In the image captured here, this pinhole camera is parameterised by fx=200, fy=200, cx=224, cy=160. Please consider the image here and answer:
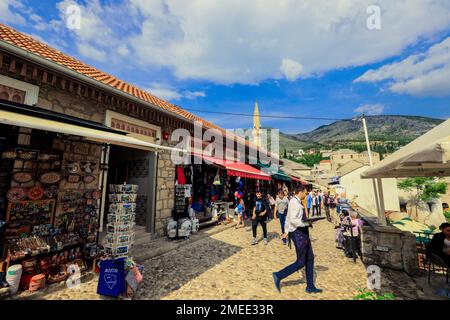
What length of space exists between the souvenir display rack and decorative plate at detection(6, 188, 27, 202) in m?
1.57

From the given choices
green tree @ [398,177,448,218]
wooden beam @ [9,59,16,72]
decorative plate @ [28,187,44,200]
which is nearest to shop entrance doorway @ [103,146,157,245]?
decorative plate @ [28,187,44,200]

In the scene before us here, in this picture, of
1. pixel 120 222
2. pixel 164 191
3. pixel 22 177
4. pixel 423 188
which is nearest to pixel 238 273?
pixel 120 222

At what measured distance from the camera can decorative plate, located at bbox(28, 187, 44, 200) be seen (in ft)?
13.8

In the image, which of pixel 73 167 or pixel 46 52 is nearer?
pixel 73 167

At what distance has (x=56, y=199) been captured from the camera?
4.64 metres

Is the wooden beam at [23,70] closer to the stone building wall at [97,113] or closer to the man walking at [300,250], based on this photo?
the stone building wall at [97,113]

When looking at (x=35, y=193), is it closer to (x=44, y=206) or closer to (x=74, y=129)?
(x=44, y=206)

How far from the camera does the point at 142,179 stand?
7484mm

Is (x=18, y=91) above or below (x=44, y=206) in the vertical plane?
above

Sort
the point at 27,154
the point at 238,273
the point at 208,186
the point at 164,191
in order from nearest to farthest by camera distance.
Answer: the point at 27,154, the point at 238,273, the point at 164,191, the point at 208,186

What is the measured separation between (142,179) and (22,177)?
3538mm

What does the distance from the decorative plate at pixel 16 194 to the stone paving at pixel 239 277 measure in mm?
1925
